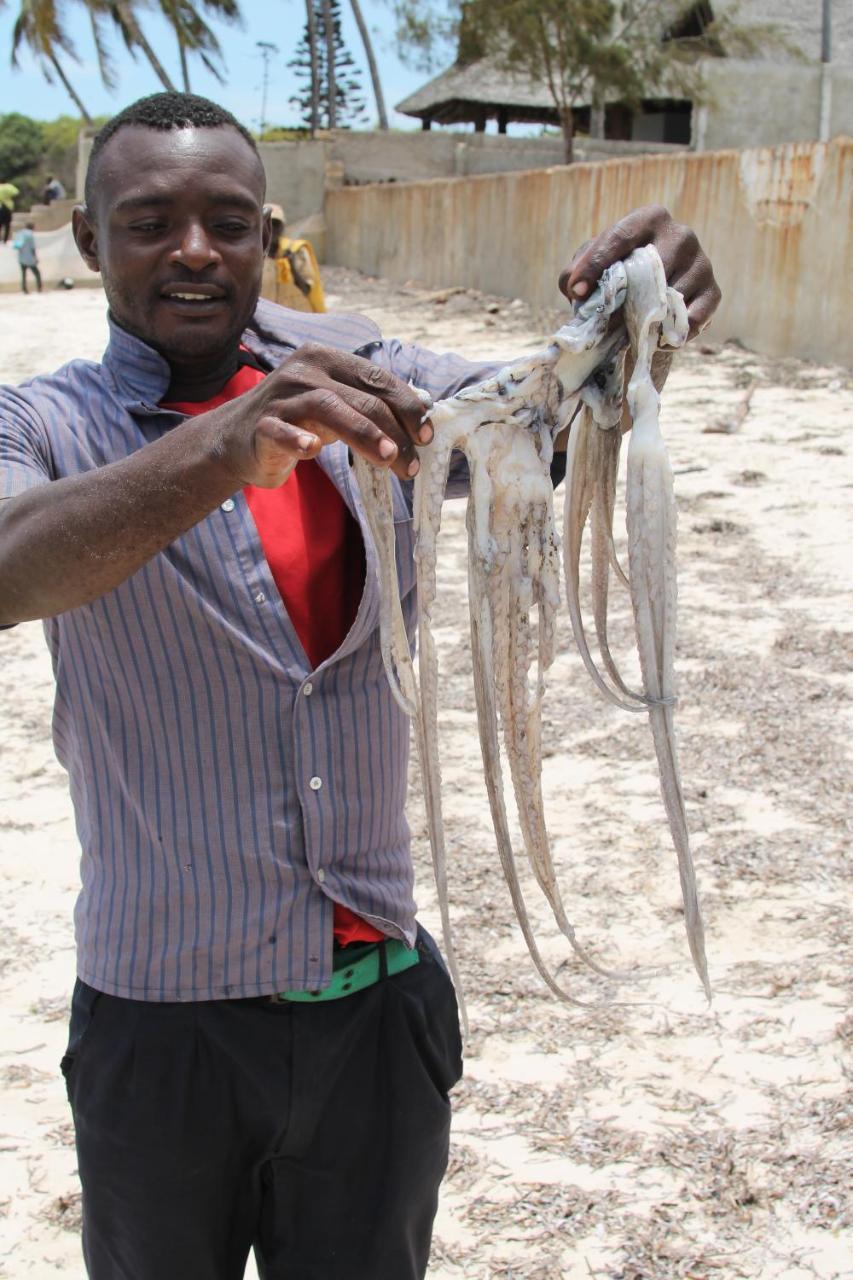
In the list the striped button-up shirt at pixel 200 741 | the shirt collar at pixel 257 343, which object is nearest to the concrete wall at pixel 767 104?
the shirt collar at pixel 257 343

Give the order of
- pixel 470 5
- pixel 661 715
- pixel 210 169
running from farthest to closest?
1. pixel 470 5
2. pixel 210 169
3. pixel 661 715

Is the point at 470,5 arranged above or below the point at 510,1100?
above

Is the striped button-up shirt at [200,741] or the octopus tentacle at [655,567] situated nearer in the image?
the octopus tentacle at [655,567]

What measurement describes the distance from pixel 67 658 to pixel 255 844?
0.35 metres

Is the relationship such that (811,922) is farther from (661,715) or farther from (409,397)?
(409,397)

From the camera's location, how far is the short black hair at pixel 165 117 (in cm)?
161

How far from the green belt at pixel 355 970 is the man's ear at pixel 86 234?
0.98 metres

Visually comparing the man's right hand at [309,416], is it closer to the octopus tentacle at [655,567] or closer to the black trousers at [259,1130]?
the octopus tentacle at [655,567]

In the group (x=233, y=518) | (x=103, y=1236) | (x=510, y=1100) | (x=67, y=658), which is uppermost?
(x=233, y=518)

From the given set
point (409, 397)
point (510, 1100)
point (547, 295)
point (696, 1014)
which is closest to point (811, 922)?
point (696, 1014)

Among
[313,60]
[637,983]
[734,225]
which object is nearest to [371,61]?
[313,60]

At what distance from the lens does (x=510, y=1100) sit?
9.74 feet

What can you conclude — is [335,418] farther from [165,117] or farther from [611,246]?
[165,117]

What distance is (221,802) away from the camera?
1.62 m
